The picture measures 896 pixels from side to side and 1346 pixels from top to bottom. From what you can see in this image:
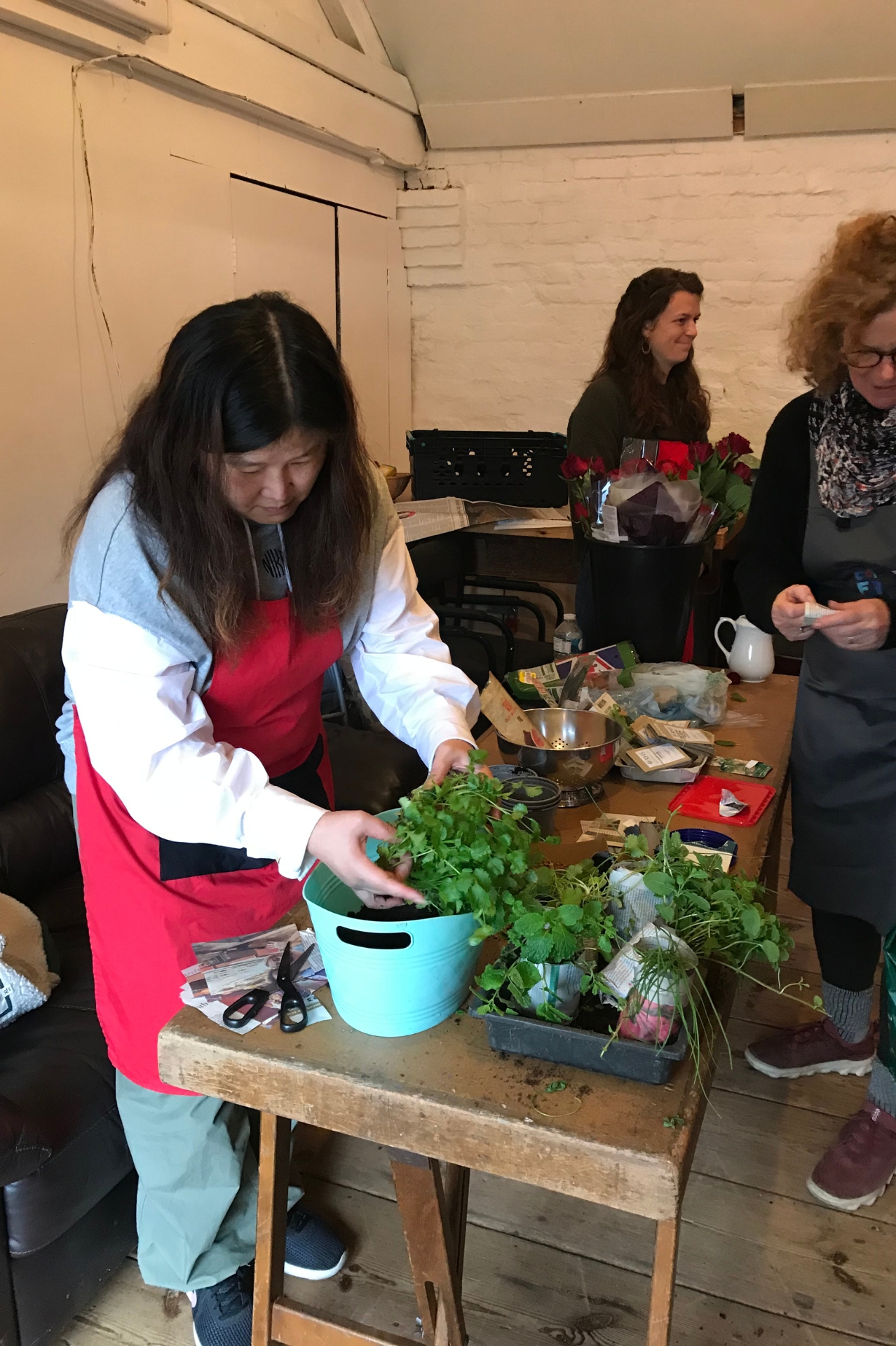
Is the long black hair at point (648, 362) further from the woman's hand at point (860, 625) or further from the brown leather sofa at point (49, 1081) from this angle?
the brown leather sofa at point (49, 1081)

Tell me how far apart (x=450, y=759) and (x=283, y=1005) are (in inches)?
15.8

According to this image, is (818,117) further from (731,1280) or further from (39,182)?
(731,1280)

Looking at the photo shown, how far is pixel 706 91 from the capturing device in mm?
3713

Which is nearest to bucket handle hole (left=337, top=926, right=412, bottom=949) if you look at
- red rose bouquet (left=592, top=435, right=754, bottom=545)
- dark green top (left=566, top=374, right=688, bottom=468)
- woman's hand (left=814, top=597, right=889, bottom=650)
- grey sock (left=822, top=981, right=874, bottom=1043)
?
woman's hand (left=814, top=597, right=889, bottom=650)

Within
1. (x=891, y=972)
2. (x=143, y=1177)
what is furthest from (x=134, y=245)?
(x=891, y=972)

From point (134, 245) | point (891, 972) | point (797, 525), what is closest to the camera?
point (891, 972)

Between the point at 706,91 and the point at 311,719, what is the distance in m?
3.32

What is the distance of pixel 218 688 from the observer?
1330mm

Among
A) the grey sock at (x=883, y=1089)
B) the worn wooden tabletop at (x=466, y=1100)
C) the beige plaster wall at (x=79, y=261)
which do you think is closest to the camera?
the worn wooden tabletop at (x=466, y=1100)

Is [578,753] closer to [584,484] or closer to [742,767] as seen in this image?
[742,767]

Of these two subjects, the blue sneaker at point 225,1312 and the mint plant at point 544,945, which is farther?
the blue sneaker at point 225,1312

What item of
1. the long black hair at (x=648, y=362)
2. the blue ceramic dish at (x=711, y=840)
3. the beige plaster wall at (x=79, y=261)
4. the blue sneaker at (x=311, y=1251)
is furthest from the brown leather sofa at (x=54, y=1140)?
the long black hair at (x=648, y=362)

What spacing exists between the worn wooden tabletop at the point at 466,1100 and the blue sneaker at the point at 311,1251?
832 mm

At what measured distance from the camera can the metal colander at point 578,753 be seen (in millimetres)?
1604
